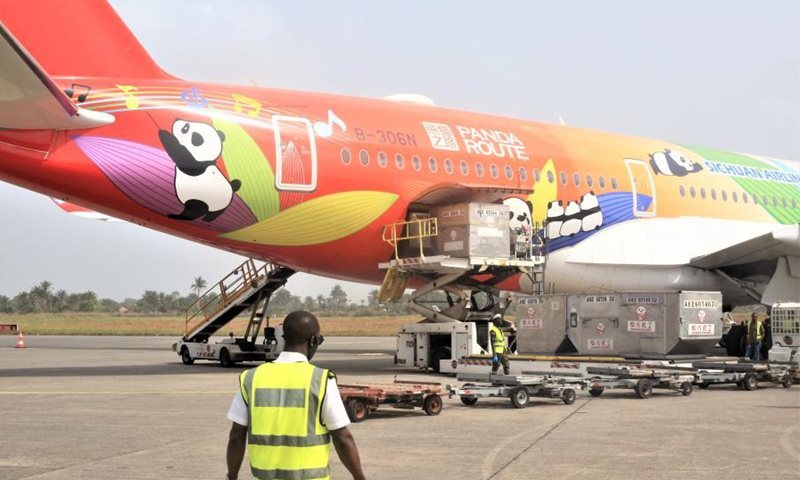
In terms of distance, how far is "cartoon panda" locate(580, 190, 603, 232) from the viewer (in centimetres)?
2252

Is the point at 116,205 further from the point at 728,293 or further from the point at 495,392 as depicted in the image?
the point at 728,293

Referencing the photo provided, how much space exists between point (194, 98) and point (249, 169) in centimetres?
169

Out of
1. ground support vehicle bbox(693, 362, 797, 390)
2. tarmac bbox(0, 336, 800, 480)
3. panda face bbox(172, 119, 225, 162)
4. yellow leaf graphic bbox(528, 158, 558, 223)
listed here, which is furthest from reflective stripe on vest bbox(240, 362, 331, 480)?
yellow leaf graphic bbox(528, 158, 558, 223)

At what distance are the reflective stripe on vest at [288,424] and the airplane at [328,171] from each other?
34.1 ft

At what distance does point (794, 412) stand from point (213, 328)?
15593 millimetres

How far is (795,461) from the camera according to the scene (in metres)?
8.52

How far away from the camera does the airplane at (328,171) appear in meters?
16.4

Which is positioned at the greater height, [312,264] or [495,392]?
[312,264]

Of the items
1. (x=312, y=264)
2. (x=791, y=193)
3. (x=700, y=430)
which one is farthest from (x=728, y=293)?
(x=700, y=430)

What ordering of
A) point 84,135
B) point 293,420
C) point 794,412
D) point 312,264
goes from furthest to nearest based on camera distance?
point 312,264
point 84,135
point 794,412
point 293,420

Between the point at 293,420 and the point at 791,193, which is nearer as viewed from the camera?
the point at 293,420

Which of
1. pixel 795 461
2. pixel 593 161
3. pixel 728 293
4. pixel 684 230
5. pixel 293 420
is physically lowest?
pixel 795 461

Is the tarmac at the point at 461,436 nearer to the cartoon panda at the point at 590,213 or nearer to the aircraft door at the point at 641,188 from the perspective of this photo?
the cartoon panda at the point at 590,213

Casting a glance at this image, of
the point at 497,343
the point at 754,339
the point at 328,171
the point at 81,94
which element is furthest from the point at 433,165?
the point at 754,339
